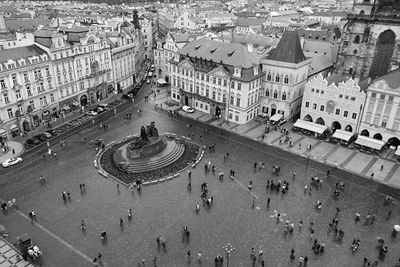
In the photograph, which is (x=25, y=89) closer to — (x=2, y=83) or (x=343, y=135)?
(x=2, y=83)

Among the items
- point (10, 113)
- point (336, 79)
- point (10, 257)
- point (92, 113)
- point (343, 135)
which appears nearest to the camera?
point (10, 257)

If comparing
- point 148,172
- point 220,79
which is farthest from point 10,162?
point 220,79

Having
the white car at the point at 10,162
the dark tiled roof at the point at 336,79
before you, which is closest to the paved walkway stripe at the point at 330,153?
the dark tiled roof at the point at 336,79

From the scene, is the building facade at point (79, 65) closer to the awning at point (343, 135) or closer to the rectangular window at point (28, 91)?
the rectangular window at point (28, 91)

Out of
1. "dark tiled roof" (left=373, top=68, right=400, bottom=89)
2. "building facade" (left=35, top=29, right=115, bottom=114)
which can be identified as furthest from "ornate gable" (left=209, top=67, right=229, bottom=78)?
"building facade" (left=35, top=29, right=115, bottom=114)

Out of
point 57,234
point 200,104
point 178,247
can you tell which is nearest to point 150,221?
point 178,247

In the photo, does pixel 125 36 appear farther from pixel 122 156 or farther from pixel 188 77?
pixel 122 156
